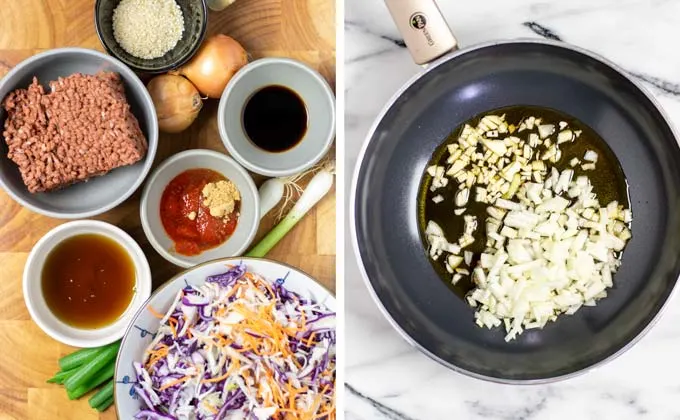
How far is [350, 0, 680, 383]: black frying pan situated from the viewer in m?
1.16

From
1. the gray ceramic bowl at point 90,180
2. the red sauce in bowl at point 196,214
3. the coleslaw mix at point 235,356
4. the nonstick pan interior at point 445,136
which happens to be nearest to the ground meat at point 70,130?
the gray ceramic bowl at point 90,180

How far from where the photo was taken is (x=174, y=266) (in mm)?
1618

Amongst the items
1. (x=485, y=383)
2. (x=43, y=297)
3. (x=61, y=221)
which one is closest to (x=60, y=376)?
(x=43, y=297)

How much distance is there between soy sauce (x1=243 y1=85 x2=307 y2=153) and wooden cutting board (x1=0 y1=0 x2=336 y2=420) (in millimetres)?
76

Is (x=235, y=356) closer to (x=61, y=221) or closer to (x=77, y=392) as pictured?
(x=77, y=392)

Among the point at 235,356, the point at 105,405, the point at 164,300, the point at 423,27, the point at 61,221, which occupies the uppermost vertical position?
the point at 423,27

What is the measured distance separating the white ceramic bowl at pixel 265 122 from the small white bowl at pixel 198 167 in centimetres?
4

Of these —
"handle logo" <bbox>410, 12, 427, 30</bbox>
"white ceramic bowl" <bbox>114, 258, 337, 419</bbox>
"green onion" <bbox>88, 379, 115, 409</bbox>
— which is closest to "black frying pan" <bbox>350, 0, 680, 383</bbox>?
"handle logo" <bbox>410, 12, 427, 30</bbox>

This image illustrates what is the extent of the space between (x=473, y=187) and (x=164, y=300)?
627 mm

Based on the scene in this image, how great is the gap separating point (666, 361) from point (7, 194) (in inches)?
46.7

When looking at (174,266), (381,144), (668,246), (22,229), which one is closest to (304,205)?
(174,266)

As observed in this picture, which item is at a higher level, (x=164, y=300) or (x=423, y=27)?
(x=423, y=27)

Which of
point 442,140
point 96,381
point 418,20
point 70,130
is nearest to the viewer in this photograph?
point 418,20

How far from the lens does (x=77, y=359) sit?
155cm
